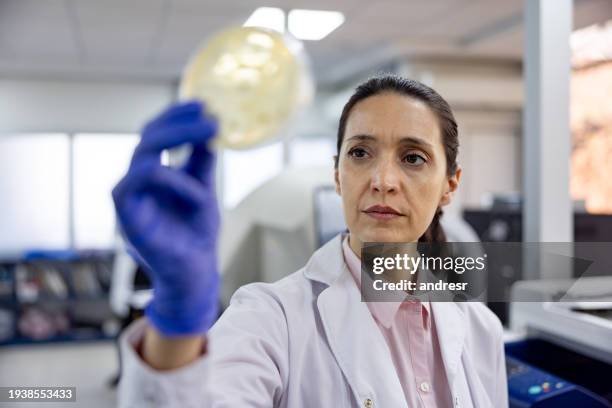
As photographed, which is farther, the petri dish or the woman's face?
the woman's face

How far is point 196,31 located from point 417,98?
4.12m

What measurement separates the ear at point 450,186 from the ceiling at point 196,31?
313 centimetres

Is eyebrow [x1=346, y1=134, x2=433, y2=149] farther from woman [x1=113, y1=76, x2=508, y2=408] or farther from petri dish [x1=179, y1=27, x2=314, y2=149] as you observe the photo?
petri dish [x1=179, y1=27, x2=314, y2=149]

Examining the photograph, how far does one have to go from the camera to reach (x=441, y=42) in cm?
536

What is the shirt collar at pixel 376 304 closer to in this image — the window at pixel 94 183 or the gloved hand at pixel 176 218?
the gloved hand at pixel 176 218

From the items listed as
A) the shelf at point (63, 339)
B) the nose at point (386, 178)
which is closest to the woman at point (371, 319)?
the nose at point (386, 178)

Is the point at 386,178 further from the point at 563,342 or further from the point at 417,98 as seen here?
the point at 563,342

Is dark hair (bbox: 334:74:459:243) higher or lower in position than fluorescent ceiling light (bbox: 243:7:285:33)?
lower

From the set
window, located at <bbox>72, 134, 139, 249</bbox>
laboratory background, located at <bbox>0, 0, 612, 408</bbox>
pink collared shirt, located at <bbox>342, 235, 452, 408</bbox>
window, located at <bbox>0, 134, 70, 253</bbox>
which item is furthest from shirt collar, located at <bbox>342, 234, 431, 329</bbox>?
window, located at <bbox>0, 134, 70, 253</bbox>

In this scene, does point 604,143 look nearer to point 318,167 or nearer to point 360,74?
point 360,74

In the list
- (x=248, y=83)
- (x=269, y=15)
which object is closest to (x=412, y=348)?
(x=248, y=83)

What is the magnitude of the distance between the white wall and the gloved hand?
6.25m

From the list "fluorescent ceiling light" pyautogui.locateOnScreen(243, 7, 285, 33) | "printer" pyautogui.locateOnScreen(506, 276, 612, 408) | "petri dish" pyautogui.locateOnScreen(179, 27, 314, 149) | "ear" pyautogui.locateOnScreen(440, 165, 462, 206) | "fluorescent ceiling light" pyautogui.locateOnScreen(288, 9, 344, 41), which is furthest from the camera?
"fluorescent ceiling light" pyautogui.locateOnScreen(288, 9, 344, 41)

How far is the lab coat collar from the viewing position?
930 millimetres
